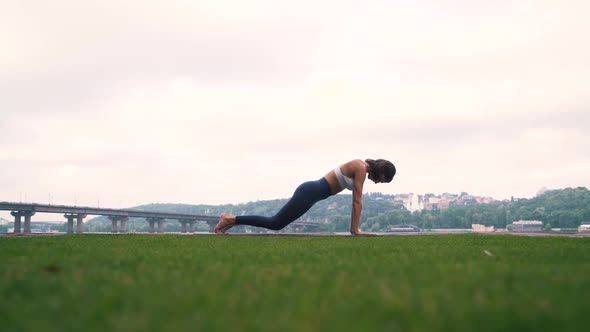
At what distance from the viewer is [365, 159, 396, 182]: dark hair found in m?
11.0

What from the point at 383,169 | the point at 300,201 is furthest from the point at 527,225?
the point at 300,201

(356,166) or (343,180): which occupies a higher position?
(356,166)

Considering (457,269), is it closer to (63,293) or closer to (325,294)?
(325,294)

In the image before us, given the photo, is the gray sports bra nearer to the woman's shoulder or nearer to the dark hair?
the woman's shoulder

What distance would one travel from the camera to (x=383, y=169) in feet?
36.2

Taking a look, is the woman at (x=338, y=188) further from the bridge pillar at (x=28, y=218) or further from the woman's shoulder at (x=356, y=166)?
the bridge pillar at (x=28, y=218)

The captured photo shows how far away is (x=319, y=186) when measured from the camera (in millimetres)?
11609

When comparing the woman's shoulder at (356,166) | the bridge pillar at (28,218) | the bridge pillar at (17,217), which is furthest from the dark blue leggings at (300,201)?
the bridge pillar at (28,218)

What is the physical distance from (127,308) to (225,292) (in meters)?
0.64

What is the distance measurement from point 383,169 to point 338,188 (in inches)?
47.7

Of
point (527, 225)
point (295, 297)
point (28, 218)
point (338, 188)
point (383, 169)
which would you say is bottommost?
point (527, 225)

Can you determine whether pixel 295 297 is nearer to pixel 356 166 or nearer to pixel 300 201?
pixel 356 166

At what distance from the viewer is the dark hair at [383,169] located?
1103 cm

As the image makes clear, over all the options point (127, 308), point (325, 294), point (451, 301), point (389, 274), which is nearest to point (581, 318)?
point (451, 301)
